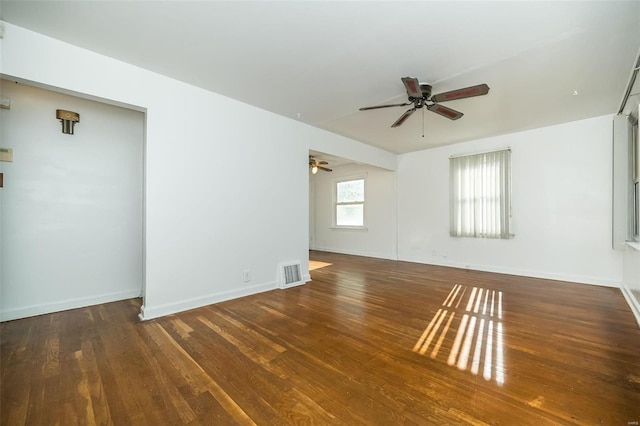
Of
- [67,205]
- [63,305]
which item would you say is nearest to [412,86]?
[67,205]

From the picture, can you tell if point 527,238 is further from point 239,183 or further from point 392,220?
point 239,183

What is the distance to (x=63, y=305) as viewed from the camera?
119 inches

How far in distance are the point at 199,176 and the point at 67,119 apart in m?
1.59

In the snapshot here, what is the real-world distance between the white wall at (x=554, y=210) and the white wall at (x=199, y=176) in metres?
3.54

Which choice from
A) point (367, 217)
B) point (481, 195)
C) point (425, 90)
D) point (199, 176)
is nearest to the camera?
point (425, 90)

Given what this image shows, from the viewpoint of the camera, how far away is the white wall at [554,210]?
4.08m

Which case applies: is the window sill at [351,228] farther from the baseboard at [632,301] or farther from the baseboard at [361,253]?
the baseboard at [632,301]

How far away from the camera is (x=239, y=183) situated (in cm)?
357

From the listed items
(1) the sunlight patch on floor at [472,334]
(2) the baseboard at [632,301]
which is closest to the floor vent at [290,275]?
(1) the sunlight patch on floor at [472,334]

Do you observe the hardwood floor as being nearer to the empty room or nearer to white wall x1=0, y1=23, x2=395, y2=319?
the empty room

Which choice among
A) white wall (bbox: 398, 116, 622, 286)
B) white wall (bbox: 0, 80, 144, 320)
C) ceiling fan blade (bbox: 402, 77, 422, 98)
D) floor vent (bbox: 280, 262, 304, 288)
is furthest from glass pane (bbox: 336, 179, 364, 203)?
white wall (bbox: 0, 80, 144, 320)

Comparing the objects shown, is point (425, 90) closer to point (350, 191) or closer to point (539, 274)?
point (539, 274)

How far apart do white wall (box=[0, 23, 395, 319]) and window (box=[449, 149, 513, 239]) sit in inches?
131

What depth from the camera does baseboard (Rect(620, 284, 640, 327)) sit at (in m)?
A: 2.79
